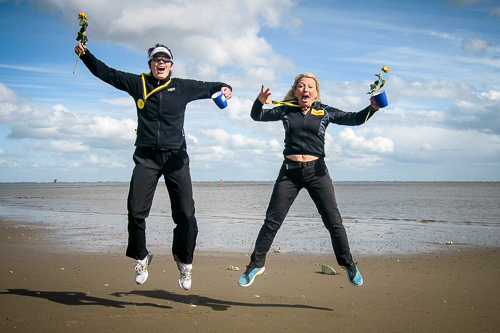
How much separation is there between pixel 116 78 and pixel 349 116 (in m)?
2.99

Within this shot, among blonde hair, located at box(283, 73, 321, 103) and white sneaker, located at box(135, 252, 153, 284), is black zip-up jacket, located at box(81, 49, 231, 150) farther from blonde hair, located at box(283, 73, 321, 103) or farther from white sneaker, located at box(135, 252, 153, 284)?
white sneaker, located at box(135, 252, 153, 284)

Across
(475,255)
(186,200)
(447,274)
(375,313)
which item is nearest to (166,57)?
(186,200)

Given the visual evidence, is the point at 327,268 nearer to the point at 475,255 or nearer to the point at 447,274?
the point at 447,274

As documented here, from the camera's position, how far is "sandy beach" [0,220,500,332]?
14.2ft

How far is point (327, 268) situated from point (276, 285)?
1232 mm

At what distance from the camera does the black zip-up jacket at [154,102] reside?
16.2ft

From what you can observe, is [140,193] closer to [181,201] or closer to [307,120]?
[181,201]

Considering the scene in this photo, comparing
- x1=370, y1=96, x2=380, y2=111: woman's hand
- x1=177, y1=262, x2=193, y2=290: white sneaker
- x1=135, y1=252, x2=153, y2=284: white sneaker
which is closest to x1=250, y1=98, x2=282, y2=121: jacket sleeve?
x1=370, y1=96, x2=380, y2=111: woman's hand

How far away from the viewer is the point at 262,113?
5402mm

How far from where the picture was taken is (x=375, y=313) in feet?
15.5

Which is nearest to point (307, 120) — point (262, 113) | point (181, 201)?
point (262, 113)

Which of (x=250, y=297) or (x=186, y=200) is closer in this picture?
(x=186, y=200)

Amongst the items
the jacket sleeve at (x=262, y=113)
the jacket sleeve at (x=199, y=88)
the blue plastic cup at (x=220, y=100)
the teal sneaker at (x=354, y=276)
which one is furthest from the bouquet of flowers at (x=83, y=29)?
the teal sneaker at (x=354, y=276)

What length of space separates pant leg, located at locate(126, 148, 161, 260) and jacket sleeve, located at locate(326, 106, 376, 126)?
2.35 meters
